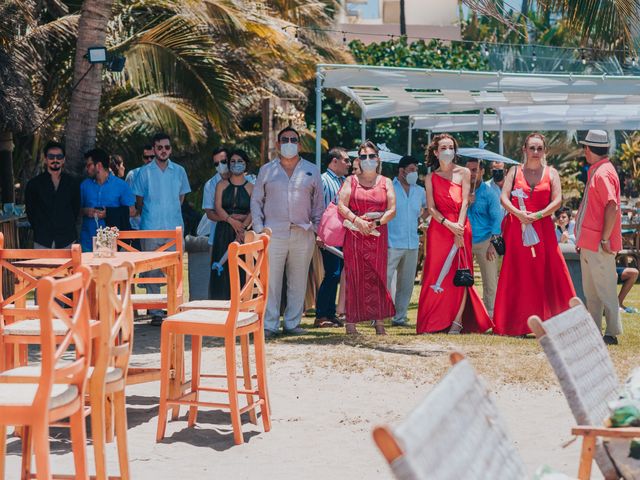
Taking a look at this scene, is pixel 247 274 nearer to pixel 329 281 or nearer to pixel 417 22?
pixel 329 281

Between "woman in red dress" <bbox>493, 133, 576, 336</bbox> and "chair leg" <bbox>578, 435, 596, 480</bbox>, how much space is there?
7.12 metres

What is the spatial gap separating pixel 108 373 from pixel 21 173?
753 inches

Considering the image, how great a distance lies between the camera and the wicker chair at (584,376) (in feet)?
13.4

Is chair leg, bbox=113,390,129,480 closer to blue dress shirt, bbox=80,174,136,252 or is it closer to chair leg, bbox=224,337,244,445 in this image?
chair leg, bbox=224,337,244,445

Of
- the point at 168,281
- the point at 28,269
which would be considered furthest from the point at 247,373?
the point at 28,269

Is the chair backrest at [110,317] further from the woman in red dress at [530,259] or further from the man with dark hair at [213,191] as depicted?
the woman in red dress at [530,259]

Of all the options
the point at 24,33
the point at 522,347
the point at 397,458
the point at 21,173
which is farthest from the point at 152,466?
the point at 21,173

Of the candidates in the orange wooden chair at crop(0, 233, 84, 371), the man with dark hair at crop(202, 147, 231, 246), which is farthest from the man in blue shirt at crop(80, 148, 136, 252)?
the orange wooden chair at crop(0, 233, 84, 371)

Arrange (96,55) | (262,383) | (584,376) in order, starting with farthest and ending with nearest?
(96,55) < (262,383) < (584,376)

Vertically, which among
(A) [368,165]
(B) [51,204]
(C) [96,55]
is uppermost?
(C) [96,55]

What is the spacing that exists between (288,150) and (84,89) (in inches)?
128

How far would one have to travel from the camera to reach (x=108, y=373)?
5484 mm

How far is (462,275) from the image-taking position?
1134 cm

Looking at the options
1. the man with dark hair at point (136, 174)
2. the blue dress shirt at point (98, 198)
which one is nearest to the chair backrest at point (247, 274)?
the blue dress shirt at point (98, 198)
